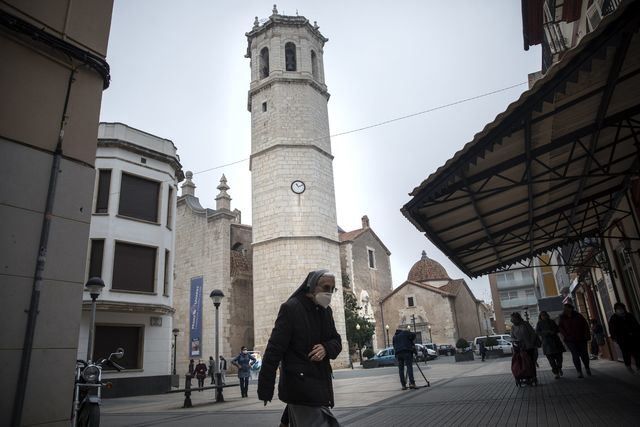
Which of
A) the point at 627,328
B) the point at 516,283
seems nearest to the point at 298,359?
the point at 627,328

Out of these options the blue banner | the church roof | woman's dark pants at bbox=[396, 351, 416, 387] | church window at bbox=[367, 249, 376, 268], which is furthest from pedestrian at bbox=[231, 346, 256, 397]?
the church roof

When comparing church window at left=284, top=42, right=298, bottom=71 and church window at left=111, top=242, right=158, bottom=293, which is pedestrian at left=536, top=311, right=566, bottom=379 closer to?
church window at left=111, top=242, right=158, bottom=293

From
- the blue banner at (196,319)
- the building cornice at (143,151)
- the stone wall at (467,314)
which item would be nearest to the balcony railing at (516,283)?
the stone wall at (467,314)

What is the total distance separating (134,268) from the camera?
59.2ft

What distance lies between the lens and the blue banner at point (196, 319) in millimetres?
28473

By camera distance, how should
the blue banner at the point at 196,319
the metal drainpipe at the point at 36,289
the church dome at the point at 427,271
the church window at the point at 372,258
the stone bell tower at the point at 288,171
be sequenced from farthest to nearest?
1. the church dome at the point at 427,271
2. the church window at the point at 372,258
3. the blue banner at the point at 196,319
4. the stone bell tower at the point at 288,171
5. the metal drainpipe at the point at 36,289

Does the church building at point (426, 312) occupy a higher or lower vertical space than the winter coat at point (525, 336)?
higher

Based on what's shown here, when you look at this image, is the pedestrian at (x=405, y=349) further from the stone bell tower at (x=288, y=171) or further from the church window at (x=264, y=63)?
the church window at (x=264, y=63)

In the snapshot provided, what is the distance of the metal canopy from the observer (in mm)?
4504

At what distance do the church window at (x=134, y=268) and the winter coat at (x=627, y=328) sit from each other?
53.4ft

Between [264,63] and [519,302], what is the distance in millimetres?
49353

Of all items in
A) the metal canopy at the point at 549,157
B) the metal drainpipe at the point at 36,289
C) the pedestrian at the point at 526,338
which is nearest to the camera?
the metal drainpipe at the point at 36,289

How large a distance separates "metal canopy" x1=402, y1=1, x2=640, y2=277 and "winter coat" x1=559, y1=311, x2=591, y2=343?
2.13m

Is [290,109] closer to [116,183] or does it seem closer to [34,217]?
[116,183]
